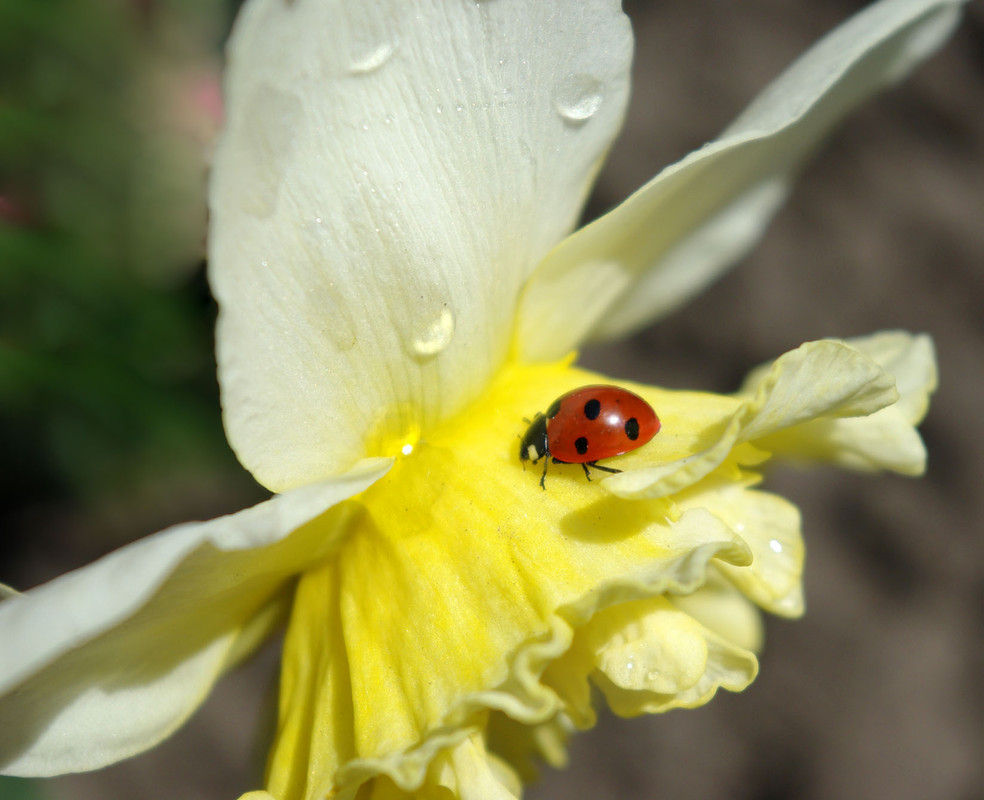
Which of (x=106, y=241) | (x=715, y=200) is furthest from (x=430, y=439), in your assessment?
(x=106, y=241)

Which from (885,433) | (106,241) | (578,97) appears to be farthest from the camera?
(106,241)

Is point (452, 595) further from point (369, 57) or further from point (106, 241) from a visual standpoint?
point (106, 241)

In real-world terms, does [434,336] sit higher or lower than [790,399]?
higher

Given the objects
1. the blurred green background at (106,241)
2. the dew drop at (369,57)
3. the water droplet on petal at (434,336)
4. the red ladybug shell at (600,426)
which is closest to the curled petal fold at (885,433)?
the red ladybug shell at (600,426)

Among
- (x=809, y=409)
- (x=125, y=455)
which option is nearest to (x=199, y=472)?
(x=125, y=455)

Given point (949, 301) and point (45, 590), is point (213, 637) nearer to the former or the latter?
Answer: point (45, 590)

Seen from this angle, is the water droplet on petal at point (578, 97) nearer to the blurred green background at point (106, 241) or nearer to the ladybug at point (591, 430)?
the ladybug at point (591, 430)

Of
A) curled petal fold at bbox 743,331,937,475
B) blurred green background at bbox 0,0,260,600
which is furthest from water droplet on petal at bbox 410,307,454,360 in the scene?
blurred green background at bbox 0,0,260,600
